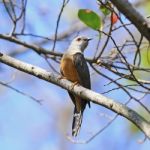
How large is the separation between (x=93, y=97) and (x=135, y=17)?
4.04 ft

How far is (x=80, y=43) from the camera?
4852 mm

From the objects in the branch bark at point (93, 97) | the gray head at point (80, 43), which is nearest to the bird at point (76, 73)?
the gray head at point (80, 43)

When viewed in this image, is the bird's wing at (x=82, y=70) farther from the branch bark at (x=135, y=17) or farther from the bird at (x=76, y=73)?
the branch bark at (x=135, y=17)

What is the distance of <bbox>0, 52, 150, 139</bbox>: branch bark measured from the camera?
2480mm

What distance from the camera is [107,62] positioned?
336 centimetres

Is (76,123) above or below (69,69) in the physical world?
below

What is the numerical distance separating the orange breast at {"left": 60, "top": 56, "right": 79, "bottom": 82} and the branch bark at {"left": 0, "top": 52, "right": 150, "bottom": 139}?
1.00m

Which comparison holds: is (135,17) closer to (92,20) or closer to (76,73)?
(92,20)

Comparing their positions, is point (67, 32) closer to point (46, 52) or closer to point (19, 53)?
point (19, 53)

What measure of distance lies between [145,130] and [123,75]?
756mm

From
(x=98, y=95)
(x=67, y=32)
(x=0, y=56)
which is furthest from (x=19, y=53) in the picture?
(x=98, y=95)

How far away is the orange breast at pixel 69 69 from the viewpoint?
427 cm

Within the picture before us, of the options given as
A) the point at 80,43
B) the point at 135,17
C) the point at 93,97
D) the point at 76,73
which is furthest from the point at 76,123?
the point at 135,17

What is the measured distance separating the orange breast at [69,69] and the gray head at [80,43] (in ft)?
1.29
